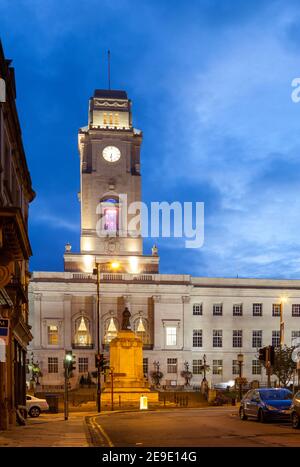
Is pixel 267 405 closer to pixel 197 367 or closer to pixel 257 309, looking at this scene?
pixel 197 367

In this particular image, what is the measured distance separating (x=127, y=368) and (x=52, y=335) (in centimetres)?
5140

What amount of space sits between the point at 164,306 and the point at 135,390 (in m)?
55.0

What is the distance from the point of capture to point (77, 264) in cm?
12181

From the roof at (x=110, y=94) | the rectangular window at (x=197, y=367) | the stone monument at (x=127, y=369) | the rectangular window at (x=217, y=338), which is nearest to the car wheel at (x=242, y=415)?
the stone monument at (x=127, y=369)

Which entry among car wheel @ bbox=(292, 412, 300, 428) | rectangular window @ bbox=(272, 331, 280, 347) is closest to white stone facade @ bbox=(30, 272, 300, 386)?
rectangular window @ bbox=(272, 331, 280, 347)

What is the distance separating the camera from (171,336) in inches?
4675

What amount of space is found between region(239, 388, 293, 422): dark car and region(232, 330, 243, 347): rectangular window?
297ft

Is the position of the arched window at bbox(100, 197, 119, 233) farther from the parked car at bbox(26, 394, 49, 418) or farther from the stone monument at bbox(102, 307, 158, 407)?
the parked car at bbox(26, 394, 49, 418)

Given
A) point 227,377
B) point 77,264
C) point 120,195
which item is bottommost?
point 227,377

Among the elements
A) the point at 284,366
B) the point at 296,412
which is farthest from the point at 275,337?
the point at 296,412

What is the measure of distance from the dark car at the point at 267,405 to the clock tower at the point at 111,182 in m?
91.3

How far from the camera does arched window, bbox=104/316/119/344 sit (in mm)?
116438

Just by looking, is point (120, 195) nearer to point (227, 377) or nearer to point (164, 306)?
point (164, 306)
